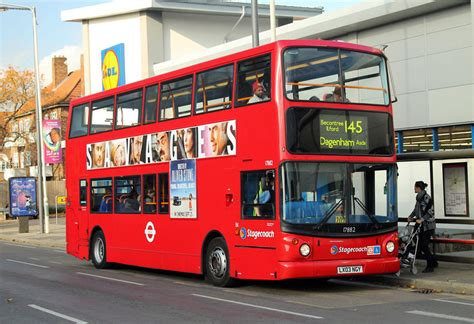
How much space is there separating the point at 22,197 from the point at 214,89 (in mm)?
27883

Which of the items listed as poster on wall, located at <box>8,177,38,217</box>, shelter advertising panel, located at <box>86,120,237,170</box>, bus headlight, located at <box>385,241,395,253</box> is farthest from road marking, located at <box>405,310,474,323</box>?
poster on wall, located at <box>8,177,38,217</box>

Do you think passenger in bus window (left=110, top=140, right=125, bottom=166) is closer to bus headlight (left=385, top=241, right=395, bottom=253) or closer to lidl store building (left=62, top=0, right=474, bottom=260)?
lidl store building (left=62, top=0, right=474, bottom=260)

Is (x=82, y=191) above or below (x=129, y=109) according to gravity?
below

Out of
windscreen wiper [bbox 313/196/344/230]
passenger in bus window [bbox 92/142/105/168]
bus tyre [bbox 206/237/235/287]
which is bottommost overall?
bus tyre [bbox 206/237/235/287]

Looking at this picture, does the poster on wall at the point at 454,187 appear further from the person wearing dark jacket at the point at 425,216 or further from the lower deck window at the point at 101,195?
the lower deck window at the point at 101,195

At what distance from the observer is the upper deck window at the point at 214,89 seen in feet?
47.5

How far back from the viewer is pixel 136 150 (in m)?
17.5

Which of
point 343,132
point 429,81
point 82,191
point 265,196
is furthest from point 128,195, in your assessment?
point 429,81

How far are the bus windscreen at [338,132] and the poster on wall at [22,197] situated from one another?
29.3 m

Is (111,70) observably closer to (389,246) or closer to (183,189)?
(183,189)

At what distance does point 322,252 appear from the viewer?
1297cm

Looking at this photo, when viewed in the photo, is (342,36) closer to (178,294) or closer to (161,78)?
(161,78)

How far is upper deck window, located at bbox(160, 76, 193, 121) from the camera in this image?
1570cm

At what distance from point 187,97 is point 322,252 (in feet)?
15.6
